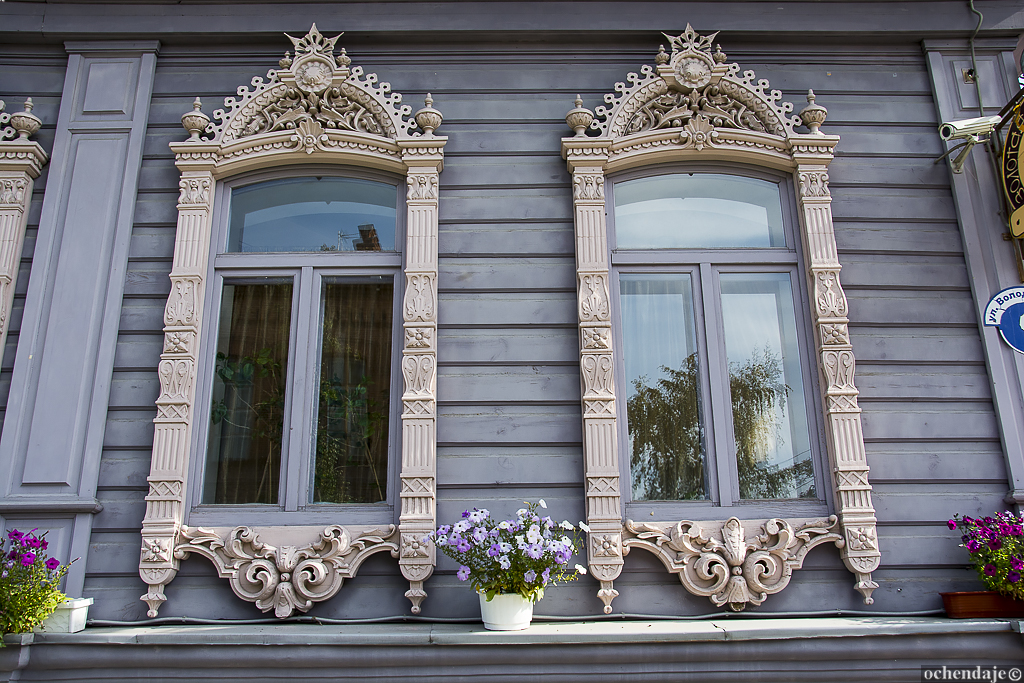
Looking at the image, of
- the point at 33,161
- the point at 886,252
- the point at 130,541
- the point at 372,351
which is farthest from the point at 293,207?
the point at 886,252

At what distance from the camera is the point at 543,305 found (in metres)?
4.11

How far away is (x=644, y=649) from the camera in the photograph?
3307 mm

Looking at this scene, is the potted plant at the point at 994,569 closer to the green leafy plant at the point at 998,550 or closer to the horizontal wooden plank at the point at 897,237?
the green leafy plant at the point at 998,550

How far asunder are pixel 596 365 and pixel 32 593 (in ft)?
9.47

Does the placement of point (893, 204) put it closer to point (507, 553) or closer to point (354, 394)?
point (507, 553)

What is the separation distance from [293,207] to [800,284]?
10.1ft

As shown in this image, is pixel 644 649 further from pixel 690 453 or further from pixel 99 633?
pixel 99 633

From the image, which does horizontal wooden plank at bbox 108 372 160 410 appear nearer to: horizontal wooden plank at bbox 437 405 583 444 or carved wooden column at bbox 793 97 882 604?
horizontal wooden plank at bbox 437 405 583 444

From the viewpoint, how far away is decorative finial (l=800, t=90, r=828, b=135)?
14.2 ft

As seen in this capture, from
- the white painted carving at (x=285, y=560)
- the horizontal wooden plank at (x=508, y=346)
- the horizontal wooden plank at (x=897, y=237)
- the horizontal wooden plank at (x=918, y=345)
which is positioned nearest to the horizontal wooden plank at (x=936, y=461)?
the horizontal wooden plank at (x=918, y=345)

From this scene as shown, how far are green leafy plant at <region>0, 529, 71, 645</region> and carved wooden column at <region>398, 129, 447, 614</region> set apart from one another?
161 cm

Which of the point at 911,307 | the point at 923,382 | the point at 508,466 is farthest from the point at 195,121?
the point at 923,382

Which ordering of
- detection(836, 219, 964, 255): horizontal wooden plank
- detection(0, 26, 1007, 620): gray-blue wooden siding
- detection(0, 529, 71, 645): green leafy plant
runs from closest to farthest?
1. detection(0, 529, 71, 645): green leafy plant
2. detection(0, 26, 1007, 620): gray-blue wooden siding
3. detection(836, 219, 964, 255): horizontal wooden plank

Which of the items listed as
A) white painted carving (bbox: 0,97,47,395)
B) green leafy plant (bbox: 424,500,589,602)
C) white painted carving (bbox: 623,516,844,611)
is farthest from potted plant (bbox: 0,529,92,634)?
white painted carving (bbox: 623,516,844,611)
